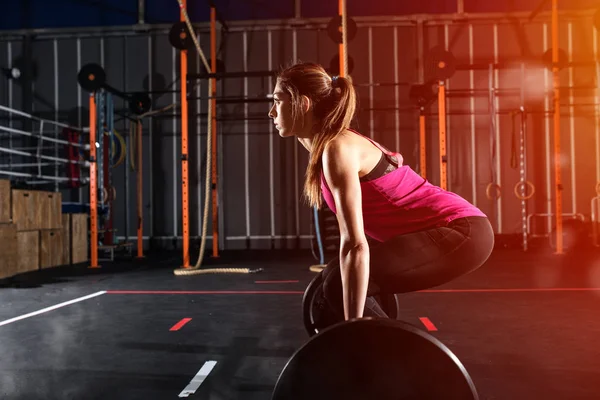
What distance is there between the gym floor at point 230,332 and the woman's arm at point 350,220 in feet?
2.53

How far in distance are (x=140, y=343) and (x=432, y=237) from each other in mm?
1795

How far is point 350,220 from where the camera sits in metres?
1.32

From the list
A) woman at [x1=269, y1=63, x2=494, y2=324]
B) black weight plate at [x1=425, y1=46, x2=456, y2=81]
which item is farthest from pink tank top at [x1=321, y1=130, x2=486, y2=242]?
black weight plate at [x1=425, y1=46, x2=456, y2=81]

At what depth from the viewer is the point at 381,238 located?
165 centimetres

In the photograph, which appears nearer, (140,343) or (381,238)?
(381,238)

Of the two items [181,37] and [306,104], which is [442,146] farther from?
[306,104]

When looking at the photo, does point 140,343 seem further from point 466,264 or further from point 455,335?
point 466,264

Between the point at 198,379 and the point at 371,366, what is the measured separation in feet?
3.30

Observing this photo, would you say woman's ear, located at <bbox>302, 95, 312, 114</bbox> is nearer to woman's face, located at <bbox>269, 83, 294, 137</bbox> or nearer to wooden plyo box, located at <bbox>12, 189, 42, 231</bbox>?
woman's face, located at <bbox>269, 83, 294, 137</bbox>

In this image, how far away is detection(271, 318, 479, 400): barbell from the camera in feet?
4.19

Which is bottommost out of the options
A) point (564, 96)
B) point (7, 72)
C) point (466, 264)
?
point (466, 264)

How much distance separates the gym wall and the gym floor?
A: 142 inches

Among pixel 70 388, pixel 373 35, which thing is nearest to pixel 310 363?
pixel 70 388

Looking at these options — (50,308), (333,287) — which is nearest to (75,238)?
(50,308)
